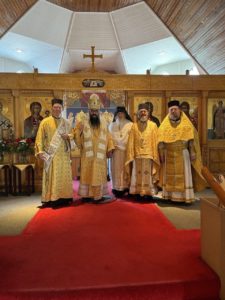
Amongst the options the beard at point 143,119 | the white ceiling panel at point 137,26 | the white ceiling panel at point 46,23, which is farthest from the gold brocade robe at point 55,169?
Answer: the white ceiling panel at point 137,26

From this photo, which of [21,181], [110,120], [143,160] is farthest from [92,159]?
[110,120]

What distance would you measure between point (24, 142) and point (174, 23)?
18.2 ft

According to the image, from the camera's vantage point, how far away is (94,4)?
909cm

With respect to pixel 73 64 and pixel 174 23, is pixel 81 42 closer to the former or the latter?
pixel 73 64

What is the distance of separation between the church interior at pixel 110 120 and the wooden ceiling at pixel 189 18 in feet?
0.12

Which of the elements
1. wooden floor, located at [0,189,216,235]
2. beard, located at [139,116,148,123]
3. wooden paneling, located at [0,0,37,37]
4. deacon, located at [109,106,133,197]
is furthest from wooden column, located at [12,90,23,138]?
beard, located at [139,116,148,123]

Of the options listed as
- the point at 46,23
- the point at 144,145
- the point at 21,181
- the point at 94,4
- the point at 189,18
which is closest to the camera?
the point at 144,145

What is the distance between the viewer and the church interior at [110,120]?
2.74 metres

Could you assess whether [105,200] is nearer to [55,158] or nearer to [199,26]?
[55,158]

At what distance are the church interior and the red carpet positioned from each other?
0.01 metres

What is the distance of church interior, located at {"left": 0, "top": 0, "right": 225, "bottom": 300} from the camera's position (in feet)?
8.98

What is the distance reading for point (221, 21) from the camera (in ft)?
21.1

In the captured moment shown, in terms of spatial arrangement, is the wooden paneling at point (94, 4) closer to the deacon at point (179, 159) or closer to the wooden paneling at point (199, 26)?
the wooden paneling at point (199, 26)

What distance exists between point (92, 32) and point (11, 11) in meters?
3.16
